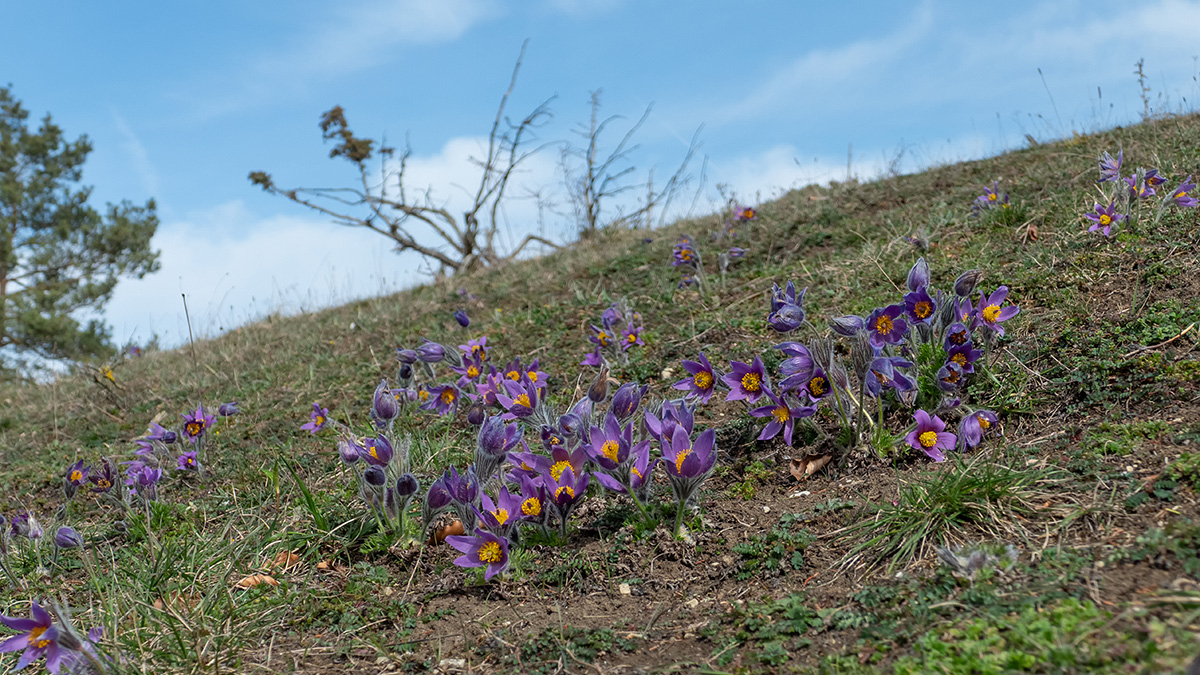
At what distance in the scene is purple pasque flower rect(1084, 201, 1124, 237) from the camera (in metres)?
4.08

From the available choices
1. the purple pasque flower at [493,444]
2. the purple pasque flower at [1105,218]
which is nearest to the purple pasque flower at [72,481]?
the purple pasque flower at [493,444]

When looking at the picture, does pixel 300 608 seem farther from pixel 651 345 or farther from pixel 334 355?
pixel 334 355

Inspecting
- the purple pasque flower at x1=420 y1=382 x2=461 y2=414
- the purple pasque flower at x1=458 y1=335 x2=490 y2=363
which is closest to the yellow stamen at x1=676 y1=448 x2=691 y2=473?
the purple pasque flower at x1=420 y1=382 x2=461 y2=414

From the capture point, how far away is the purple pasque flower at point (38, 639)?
6.73 feet

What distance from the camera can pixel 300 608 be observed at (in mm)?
2660

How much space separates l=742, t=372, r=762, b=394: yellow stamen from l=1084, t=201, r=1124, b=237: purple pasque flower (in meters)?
2.42

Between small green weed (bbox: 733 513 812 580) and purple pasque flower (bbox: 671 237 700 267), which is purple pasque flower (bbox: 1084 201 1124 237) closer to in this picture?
purple pasque flower (bbox: 671 237 700 267)

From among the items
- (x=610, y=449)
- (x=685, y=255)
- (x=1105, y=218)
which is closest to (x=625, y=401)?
(x=610, y=449)

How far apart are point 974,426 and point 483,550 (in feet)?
5.76

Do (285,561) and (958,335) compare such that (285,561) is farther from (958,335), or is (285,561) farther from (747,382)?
(958,335)

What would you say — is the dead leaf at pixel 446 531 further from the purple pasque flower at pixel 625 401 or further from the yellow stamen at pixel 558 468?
the purple pasque flower at pixel 625 401

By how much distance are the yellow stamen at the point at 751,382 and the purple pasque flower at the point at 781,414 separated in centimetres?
5

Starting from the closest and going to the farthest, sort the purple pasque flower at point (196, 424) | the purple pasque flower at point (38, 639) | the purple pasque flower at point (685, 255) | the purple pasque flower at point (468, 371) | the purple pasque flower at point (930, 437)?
the purple pasque flower at point (38, 639) → the purple pasque flower at point (930, 437) → the purple pasque flower at point (468, 371) → the purple pasque flower at point (196, 424) → the purple pasque flower at point (685, 255)

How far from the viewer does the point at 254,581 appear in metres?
2.83
